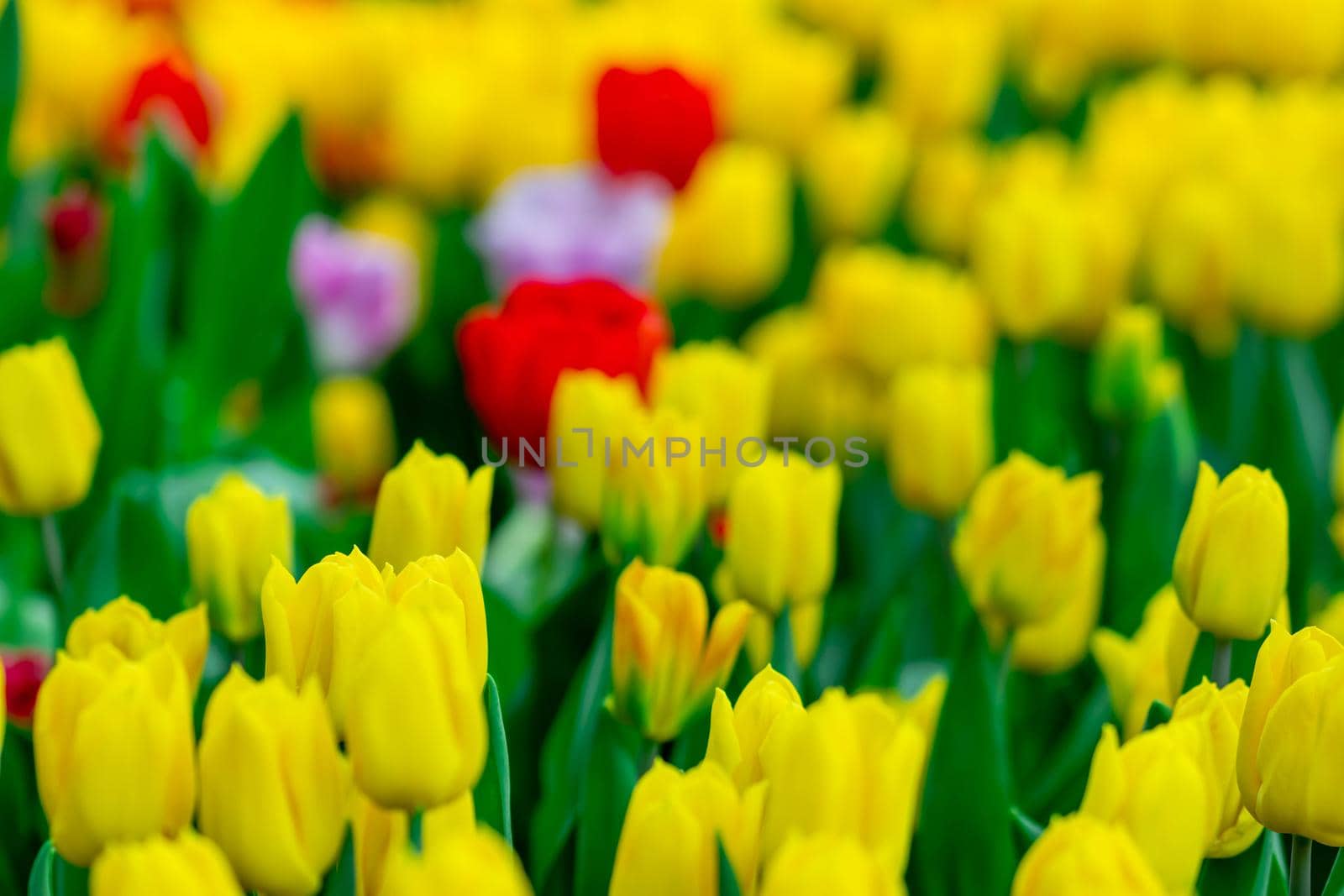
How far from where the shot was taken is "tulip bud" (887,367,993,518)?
866 mm

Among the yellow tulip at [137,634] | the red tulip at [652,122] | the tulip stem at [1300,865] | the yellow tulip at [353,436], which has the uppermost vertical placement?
the red tulip at [652,122]

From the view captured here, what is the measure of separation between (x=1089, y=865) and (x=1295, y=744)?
11cm

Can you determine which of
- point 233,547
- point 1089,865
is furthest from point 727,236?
point 1089,865

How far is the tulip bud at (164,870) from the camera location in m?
0.43

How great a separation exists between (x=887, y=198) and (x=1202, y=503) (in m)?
1.03

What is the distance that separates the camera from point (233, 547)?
670 millimetres

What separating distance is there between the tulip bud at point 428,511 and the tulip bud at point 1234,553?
0.27 metres

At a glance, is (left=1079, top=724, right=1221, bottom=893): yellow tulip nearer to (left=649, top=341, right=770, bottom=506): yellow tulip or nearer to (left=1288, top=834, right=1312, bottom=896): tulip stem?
(left=1288, top=834, right=1312, bottom=896): tulip stem

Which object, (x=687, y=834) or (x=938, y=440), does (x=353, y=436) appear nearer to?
(x=938, y=440)

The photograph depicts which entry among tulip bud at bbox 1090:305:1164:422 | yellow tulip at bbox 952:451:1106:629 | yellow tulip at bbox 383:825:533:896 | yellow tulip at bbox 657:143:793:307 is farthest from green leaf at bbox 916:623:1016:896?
yellow tulip at bbox 657:143:793:307

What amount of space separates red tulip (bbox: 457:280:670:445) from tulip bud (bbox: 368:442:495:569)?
24 centimetres

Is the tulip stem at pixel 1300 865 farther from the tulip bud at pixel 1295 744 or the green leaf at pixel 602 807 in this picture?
the green leaf at pixel 602 807

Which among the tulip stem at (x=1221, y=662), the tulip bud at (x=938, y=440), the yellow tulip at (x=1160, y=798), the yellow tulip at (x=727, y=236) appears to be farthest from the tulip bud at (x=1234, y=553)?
the yellow tulip at (x=727, y=236)

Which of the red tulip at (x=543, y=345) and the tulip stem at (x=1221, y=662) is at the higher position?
the red tulip at (x=543, y=345)
